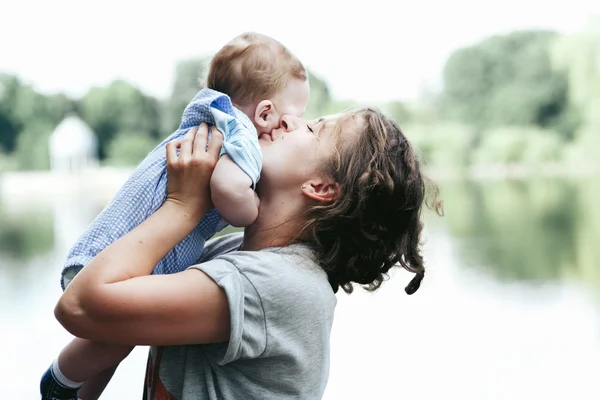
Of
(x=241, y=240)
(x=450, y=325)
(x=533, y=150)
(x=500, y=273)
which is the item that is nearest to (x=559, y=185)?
(x=533, y=150)

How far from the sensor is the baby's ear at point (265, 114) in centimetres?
141

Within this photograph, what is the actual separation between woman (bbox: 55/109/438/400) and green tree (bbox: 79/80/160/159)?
1076 inches

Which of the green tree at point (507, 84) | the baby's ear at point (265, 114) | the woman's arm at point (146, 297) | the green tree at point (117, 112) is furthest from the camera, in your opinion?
the green tree at point (507, 84)

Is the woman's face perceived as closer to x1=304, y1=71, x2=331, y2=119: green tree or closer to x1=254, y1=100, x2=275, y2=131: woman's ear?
x1=254, y1=100, x2=275, y2=131: woman's ear

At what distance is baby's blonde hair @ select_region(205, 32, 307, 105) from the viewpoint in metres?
1.47

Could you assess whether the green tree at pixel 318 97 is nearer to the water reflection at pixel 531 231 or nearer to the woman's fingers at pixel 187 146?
the water reflection at pixel 531 231

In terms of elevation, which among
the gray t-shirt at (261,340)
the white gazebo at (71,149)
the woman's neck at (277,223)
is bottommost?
the white gazebo at (71,149)

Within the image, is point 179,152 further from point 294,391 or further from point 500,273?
point 500,273

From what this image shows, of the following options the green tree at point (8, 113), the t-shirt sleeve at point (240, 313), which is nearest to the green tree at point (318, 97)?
the green tree at point (8, 113)

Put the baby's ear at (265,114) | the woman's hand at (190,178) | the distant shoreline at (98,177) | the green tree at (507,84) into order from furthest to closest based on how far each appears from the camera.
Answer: the green tree at (507,84) < the distant shoreline at (98,177) < the baby's ear at (265,114) < the woman's hand at (190,178)

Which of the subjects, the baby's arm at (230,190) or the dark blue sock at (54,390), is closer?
the baby's arm at (230,190)

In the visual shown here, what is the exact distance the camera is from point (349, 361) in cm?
501

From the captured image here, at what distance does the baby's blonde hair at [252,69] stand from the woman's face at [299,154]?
31cm

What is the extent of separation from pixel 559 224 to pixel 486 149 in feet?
48.9
